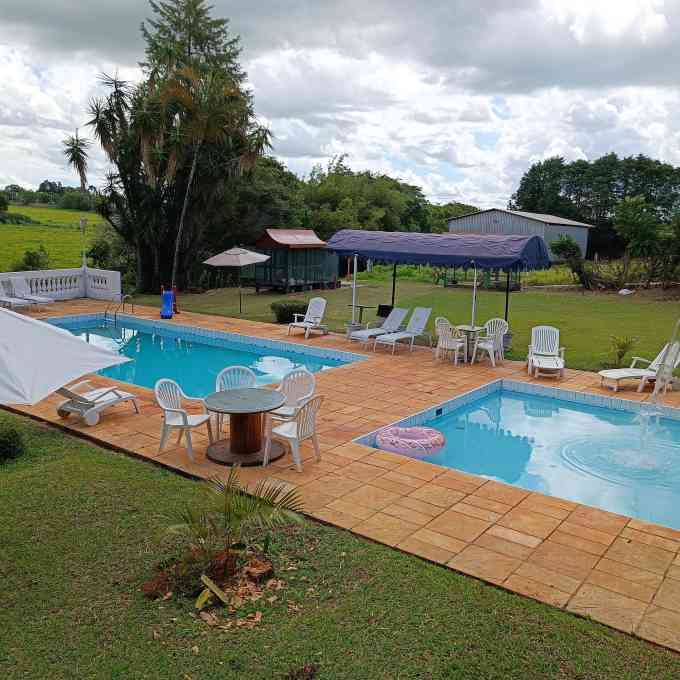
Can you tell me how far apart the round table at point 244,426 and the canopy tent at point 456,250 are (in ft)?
21.1

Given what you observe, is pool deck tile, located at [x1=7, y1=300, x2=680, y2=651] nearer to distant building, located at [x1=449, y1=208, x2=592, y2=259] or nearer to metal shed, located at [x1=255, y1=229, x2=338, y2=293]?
metal shed, located at [x1=255, y1=229, x2=338, y2=293]

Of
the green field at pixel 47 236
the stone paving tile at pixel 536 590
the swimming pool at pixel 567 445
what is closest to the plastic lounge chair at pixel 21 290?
the green field at pixel 47 236

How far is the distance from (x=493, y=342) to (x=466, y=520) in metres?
7.21

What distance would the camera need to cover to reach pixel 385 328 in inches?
561

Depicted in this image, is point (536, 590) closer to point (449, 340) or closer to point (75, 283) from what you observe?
point (449, 340)

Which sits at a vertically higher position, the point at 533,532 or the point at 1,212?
the point at 1,212

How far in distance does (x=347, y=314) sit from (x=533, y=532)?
1336 cm

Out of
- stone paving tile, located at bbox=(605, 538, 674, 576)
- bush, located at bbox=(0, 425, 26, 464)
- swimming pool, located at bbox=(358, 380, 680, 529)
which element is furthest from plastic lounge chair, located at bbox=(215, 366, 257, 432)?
stone paving tile, located at bbox=(605, 538, 674, 576)

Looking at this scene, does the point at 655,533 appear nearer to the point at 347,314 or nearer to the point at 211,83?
the point at 347,314

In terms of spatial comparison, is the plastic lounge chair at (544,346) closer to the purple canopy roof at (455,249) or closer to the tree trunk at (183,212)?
the purple canopy roof at (455,249)

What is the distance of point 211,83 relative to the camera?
19953 mm

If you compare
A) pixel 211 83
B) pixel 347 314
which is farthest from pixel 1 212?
pixel 347 314

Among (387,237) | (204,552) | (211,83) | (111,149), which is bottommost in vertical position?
(204,552)

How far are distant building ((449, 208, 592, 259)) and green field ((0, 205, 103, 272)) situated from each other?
19.9 meters
